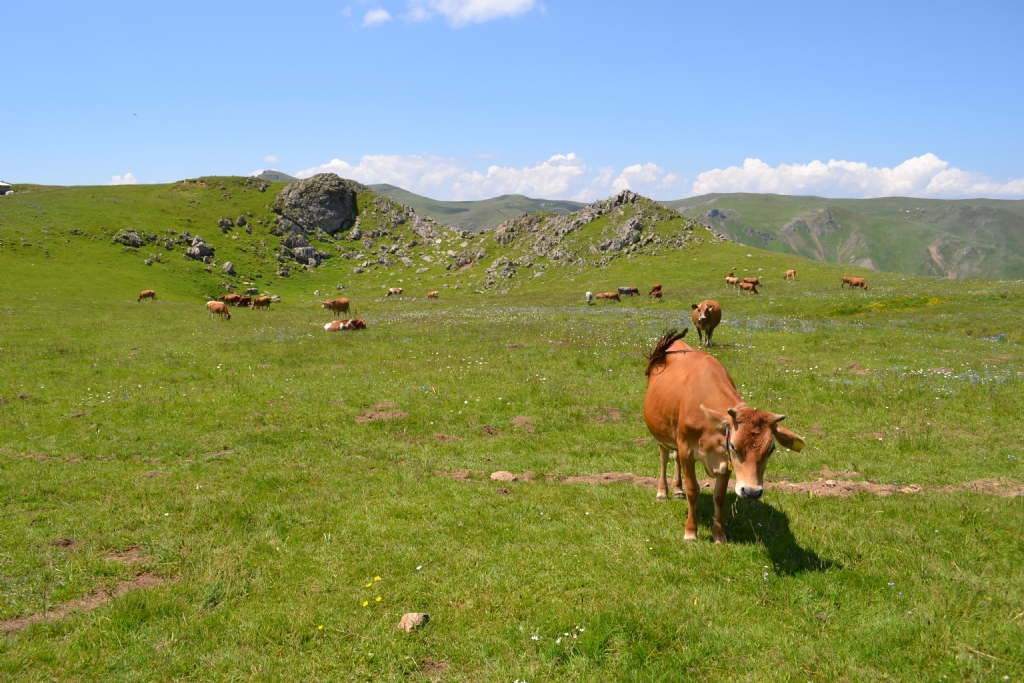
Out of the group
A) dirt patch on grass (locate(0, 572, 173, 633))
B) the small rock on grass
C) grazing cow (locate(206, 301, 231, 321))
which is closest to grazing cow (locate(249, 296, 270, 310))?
grazing cow (locate(206, 301, 231, 321))

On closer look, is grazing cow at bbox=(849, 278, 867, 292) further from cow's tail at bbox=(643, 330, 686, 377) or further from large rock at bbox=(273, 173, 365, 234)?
large rock at bbox=(273, 173, 365, 234)

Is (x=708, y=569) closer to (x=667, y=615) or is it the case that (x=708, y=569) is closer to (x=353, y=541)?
(x=667, y=615)

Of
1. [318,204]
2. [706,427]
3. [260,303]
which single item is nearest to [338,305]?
[260,303]

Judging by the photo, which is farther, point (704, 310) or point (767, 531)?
point (704, 310)

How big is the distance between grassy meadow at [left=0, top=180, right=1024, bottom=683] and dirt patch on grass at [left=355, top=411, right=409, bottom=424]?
10cm

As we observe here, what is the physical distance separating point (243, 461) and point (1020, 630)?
14.9m

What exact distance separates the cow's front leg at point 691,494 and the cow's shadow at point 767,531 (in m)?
0.53

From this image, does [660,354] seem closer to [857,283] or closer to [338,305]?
[338,305]

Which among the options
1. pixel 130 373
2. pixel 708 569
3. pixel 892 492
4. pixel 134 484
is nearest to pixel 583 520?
pixel 708 569

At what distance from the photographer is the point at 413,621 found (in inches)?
270

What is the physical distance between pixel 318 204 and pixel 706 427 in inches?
5754

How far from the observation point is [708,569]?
26.0 ft

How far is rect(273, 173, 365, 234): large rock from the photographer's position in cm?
13462

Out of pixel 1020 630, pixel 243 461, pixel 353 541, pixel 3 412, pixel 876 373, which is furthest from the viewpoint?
pixel 876 373
